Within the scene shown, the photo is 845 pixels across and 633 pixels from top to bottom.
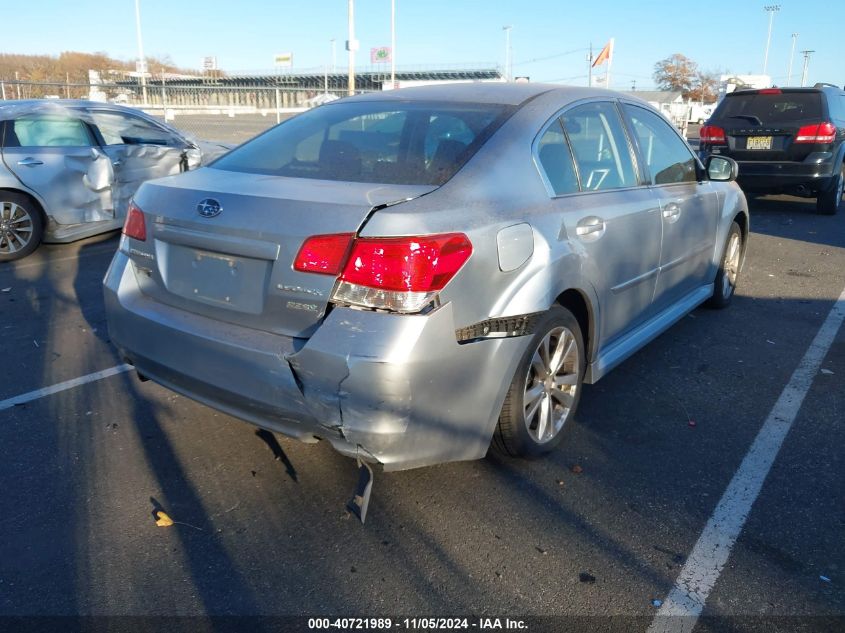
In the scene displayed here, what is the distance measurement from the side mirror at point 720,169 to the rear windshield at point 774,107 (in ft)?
20.3

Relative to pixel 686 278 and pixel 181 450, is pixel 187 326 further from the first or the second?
pixel 686 278

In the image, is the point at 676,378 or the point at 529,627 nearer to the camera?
the point at 529,627

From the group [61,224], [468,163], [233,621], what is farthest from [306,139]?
[61,224]

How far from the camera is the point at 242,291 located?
2.79m

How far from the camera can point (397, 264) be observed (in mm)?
2531

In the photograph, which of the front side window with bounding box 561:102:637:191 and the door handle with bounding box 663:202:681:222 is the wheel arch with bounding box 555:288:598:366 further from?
the door handle with bounding box 663:202:681:222

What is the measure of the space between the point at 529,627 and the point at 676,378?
8.18 ft

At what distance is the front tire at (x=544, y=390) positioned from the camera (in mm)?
3059

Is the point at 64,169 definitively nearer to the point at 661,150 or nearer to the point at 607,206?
the point at 661,150

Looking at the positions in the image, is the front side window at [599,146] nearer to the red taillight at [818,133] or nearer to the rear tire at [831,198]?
the red taillight at [818,133]

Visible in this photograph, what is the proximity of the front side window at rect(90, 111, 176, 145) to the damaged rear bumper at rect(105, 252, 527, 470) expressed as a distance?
5.94 meters

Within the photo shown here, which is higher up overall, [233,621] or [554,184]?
[554,184]

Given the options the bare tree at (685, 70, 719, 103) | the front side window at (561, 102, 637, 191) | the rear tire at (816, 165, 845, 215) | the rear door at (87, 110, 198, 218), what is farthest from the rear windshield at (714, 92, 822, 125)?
the bare tree at (685, 70, 719, 103)

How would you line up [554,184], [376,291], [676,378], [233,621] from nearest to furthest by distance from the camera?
[233,621]
[376,291]
[554,184]
[676,378]
